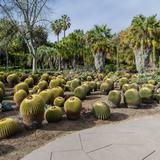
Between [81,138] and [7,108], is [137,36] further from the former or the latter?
[81,138]

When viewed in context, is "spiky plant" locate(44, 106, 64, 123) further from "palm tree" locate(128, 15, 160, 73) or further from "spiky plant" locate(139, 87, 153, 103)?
"palm tree" locate(128, 15, 160, 73)

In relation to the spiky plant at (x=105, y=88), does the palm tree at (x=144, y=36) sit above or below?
above

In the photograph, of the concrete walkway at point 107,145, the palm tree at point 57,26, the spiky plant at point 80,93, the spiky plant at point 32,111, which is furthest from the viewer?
the palm tree at point 57,26

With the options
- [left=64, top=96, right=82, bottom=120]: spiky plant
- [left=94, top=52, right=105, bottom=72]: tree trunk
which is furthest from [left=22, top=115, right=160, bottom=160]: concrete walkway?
[left=94, top=52, right=105, bottom=72]: tree trunk

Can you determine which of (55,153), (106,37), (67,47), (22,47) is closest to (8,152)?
(55,153)

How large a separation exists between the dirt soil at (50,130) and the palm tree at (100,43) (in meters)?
28.7

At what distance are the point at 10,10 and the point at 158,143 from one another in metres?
26.0

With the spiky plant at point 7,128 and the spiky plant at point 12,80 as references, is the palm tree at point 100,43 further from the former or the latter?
the spiky plant at point 7,128

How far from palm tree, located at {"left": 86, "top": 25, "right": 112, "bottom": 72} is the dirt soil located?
1129 inches

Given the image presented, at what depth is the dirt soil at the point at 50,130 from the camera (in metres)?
6.70

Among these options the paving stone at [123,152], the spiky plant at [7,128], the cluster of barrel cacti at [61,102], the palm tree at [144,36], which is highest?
the palm tree at [144,36]

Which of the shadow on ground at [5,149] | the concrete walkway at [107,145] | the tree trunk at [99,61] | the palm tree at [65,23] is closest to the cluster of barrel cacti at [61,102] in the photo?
the shadow on ground at [5,149]

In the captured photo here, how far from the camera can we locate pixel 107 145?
683cm

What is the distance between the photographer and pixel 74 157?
612cm
